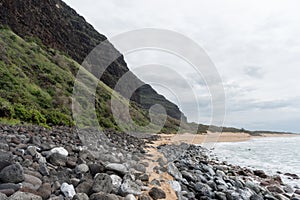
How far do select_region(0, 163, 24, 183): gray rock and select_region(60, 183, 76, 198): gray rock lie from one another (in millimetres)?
629

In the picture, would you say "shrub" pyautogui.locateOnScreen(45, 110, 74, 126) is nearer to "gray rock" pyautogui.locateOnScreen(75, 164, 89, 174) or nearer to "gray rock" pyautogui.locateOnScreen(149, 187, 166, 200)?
"gray rock" pyautogui.locateOnScreen(75, 164, 89, 174)

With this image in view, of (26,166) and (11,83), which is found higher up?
(11,83)

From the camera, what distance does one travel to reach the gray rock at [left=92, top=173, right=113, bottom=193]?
4380 millimetres

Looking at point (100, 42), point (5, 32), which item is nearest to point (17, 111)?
point (5, 32)

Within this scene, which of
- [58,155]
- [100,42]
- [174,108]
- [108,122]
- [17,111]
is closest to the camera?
[58,155]

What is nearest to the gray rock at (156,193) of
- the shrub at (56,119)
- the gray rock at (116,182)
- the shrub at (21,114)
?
the gray rock at (116,182)

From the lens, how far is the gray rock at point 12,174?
147 inches

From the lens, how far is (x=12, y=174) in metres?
3.80

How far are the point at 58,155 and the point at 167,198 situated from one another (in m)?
2.34

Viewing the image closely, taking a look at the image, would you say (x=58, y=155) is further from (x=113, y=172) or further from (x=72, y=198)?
(x=72, y=198)

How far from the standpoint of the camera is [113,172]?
536 cm

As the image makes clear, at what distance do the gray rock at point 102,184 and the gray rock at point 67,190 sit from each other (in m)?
0.35

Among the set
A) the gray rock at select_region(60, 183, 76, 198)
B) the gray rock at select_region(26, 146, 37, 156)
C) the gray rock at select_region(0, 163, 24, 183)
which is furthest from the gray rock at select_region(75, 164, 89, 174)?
the gray rock at select_region(0, 163, 24, 183)

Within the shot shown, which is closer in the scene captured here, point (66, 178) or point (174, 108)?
point (66, 178)
